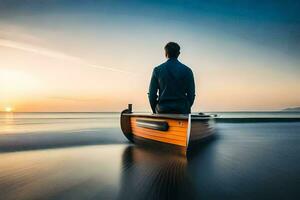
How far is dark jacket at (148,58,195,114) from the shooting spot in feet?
16.8

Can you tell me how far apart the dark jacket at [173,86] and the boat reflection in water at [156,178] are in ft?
3.52

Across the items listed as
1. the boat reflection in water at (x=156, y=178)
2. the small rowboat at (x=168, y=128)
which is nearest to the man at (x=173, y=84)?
the small rowboat at (x=168, y=128)

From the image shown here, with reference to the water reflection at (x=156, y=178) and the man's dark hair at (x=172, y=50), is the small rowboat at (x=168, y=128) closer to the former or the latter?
the water reflection at (x=156, y=178)

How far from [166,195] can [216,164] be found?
2248 mm

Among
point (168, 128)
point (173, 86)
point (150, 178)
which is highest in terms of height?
point (173, 86)

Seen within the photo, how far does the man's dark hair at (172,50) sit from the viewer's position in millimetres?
5258

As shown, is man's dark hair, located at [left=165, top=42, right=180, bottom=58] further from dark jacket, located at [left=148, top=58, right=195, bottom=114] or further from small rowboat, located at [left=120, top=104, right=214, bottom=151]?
small rowboat, located at [left=120, top=104, right=214, bottom=151]

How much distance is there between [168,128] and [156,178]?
57.4 inches

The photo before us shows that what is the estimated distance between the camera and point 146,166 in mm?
4012

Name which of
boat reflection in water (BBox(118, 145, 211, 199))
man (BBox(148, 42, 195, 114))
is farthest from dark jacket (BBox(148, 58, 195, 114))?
boat reflection in water (BBox(118, 145, 211, 199))

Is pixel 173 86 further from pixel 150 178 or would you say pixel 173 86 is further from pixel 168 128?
pixel 150 178

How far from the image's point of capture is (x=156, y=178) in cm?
322

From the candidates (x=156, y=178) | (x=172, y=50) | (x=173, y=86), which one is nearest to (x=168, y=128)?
(x=173, y=86)

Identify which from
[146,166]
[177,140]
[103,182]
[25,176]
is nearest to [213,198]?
[103,182]
